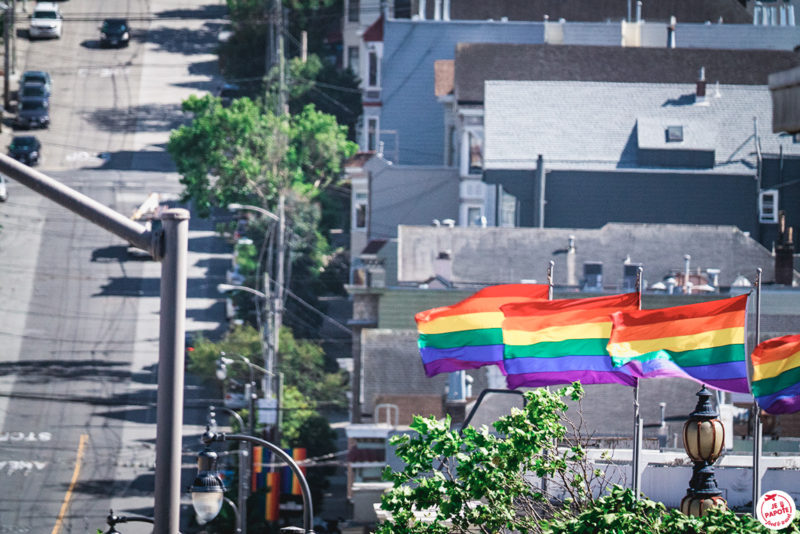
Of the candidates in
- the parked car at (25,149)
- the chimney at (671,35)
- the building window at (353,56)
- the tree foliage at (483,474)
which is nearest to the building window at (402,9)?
the building window at (353,56)

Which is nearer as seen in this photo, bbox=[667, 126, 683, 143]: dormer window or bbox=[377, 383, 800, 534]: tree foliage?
bbox=[377, 383, 800, 534]: tree foliage

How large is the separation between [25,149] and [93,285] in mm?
11586

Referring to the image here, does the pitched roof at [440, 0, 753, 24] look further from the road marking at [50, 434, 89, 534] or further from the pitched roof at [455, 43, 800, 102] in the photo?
the road marking at [50, 434, 89, 534]

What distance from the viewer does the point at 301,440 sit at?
6544 cm

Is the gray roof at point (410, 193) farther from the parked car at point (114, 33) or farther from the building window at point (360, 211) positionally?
the parked car at point (114, 33)

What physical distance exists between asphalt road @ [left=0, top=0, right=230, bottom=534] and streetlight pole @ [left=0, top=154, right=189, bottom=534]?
46134 mm

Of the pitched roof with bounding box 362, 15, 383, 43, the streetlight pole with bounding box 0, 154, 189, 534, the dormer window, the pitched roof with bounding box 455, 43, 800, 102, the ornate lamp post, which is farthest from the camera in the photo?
the pitched roof with bounding box 362, 15, 383, 43

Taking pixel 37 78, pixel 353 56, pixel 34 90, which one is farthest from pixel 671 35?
pixel 37 78

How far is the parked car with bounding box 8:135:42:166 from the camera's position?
9225 centimetres

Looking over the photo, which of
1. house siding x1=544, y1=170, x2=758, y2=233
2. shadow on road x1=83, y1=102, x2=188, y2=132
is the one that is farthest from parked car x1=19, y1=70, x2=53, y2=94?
house siding x1=544, y1=170, x2=758, y2=233

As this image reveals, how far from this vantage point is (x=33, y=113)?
99.6 meters

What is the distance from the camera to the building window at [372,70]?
91688 mm

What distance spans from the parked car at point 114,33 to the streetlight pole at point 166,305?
9996 centimetres

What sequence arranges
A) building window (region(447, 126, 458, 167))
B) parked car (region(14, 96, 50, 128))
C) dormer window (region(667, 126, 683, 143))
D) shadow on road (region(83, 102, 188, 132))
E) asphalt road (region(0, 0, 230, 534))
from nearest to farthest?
asphalt road (region(0, 0, 230, 534)), dormer window (region(667, 126, 683, 143)), building window (region(447, 126, 458, 167)), parked car (region(14, 96, 50, 128)), shadow on road (region(83, 102, 188, 132))
